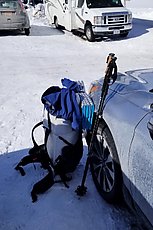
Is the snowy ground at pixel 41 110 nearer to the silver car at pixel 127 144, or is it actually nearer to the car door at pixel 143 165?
the silver car at pixel 127 144

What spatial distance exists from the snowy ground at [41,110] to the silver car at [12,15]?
1.64ft

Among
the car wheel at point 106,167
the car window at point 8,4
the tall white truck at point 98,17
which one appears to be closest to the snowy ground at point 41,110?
the car wheel at point 106,167

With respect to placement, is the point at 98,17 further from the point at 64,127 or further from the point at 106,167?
the point at 106,167

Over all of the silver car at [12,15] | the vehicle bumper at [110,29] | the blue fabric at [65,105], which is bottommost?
the vehicle bumper at [110,29]

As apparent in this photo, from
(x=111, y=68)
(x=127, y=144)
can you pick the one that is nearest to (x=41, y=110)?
(x=111, y=68)

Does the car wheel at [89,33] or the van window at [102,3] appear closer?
the car wheel at [89,33]

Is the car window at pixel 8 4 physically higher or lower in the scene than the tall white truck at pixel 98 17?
higher

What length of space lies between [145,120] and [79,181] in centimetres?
156

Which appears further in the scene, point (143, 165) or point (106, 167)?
point (106, 167)

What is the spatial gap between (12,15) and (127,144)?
1298 cm

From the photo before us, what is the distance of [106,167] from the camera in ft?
11.4

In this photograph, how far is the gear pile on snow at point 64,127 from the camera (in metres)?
3.66

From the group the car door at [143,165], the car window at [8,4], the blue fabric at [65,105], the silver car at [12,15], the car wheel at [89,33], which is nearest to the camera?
the car door at [143,165]

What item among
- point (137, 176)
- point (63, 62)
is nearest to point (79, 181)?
point (137, 176)
